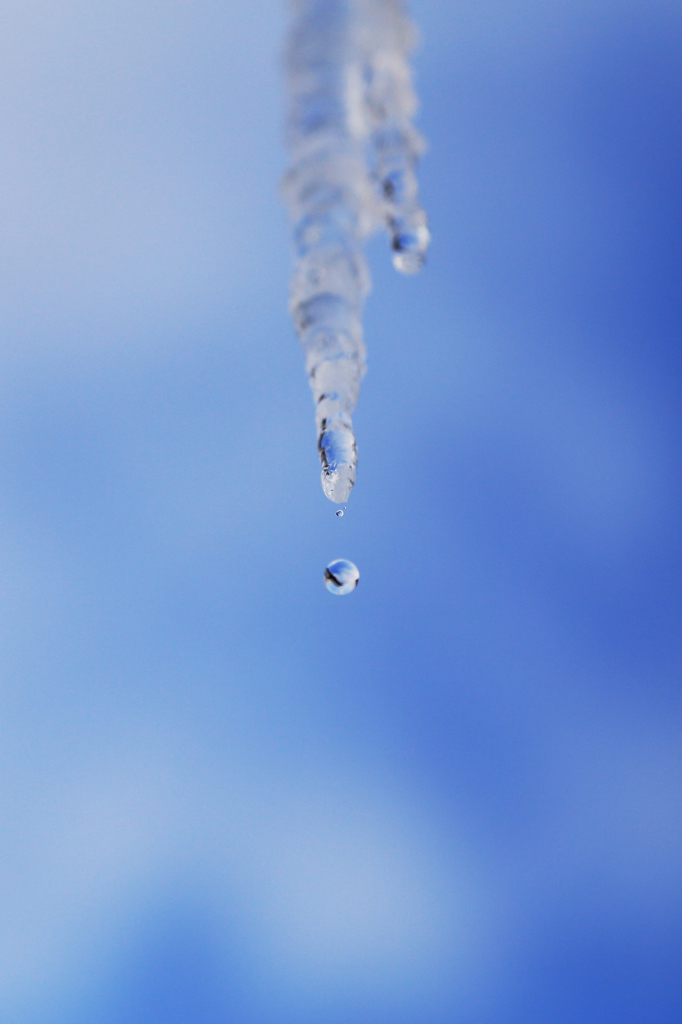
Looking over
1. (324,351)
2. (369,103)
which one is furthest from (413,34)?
(324,351)

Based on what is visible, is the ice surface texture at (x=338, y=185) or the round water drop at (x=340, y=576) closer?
the ice surface texture at (x=338, y=185)

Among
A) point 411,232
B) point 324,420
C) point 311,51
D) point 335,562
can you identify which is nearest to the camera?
point 311,51

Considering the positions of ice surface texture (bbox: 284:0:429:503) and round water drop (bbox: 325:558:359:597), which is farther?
round water drop (bbox: 325:558:359:597)

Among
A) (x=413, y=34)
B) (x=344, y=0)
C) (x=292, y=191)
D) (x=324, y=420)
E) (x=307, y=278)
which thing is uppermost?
(x=413, y=34)

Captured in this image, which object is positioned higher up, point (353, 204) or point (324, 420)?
point (353, 204)

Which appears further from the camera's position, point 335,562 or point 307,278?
point 335,562

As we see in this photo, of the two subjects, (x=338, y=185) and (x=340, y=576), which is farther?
(x=340, y=576)

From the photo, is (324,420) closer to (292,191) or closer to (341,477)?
(341,477)

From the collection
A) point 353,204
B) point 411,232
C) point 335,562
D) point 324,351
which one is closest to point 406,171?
point 411,232

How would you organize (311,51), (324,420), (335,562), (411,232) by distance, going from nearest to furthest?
1. (311,51)
2. (324,420)
3. (411,232)
4. (335,562)
